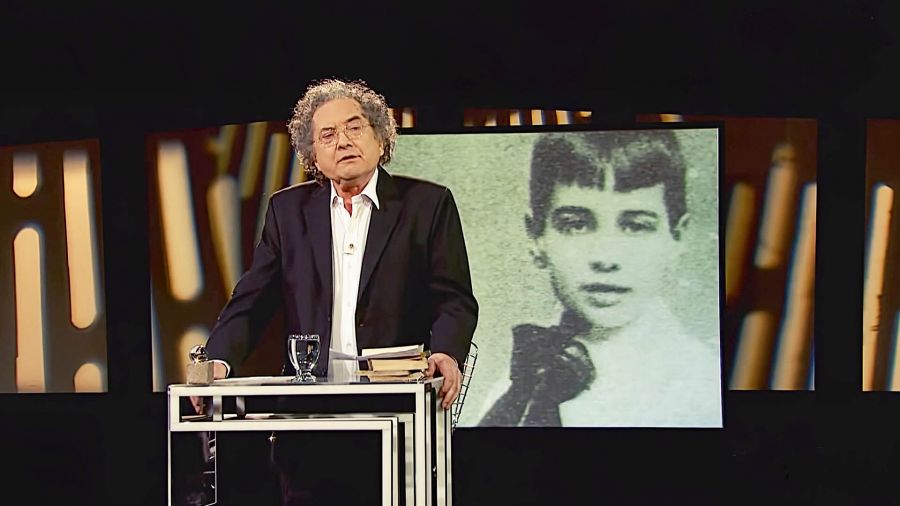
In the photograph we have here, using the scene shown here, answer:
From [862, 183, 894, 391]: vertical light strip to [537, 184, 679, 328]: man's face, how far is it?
797 mm

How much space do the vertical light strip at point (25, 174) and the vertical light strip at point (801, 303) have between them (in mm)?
3306

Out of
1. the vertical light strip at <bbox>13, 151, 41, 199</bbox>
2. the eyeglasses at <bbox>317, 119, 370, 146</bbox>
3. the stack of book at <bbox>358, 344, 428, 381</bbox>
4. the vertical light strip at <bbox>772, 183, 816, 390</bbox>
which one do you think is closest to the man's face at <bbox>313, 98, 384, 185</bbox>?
the eyeglasses at <bbox>317, 119, 370, 146</bbox>

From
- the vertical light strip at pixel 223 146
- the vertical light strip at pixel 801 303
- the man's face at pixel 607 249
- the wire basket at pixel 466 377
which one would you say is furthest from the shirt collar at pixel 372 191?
the vertical light strip at pixel 801 303

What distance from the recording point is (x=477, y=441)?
19.0ft

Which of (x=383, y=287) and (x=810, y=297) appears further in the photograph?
(x=810, y=297)

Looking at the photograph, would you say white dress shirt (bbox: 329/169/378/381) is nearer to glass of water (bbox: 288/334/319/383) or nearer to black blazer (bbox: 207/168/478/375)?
black blazer (bbox: 207/168/478/375)

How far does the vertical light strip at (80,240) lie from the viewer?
6.08 metres

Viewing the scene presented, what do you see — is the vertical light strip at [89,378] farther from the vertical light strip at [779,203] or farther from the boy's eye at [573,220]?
the vertical light strip at [779,203]

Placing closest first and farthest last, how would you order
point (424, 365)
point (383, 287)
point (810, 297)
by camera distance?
point (424, 365) → point (383, 287) → point (810, 297)

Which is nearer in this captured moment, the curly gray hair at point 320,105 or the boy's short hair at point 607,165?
the curly gray hair at point 320,105

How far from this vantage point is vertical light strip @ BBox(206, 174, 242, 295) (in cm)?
594

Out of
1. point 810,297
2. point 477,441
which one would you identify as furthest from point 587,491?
point 810,297

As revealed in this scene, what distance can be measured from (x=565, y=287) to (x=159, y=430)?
1872mm

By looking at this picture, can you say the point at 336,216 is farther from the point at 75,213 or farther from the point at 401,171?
the point at 75,213
